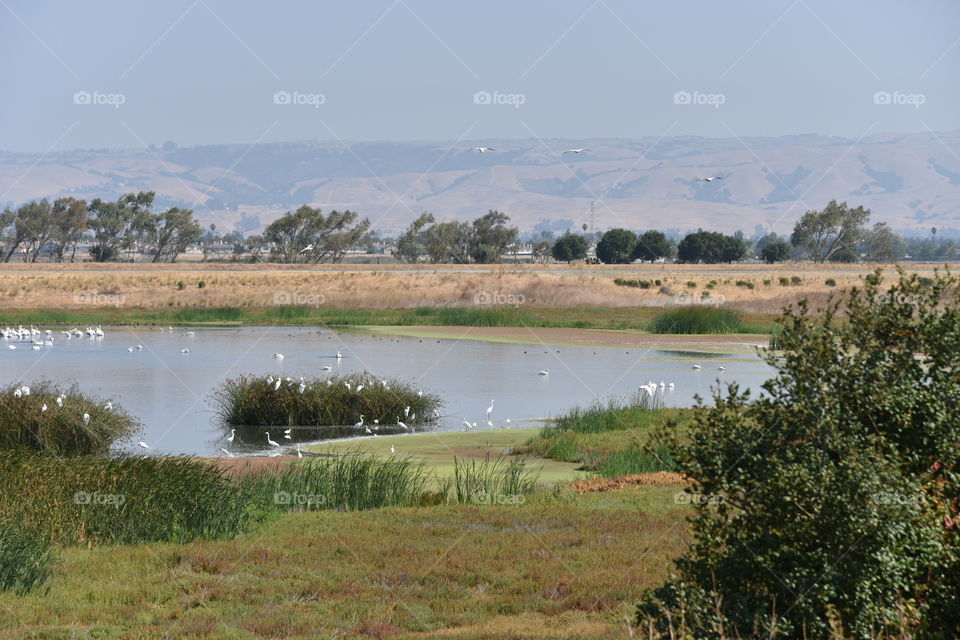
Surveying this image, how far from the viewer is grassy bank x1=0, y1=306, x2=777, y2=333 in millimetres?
62406

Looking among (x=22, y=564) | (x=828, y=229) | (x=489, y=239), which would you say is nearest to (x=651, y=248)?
(x=489, y=239)

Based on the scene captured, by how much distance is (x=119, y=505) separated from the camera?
1415cm

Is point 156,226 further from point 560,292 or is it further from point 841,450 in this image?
point 841,450

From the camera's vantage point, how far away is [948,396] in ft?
25.8

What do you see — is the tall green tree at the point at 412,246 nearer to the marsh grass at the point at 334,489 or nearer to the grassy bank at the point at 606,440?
the grassy bank at the point at 606,440

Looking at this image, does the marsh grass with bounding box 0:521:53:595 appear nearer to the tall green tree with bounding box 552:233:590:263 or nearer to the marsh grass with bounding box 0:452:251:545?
the marsh grass with bounding box 0:452:251:545
